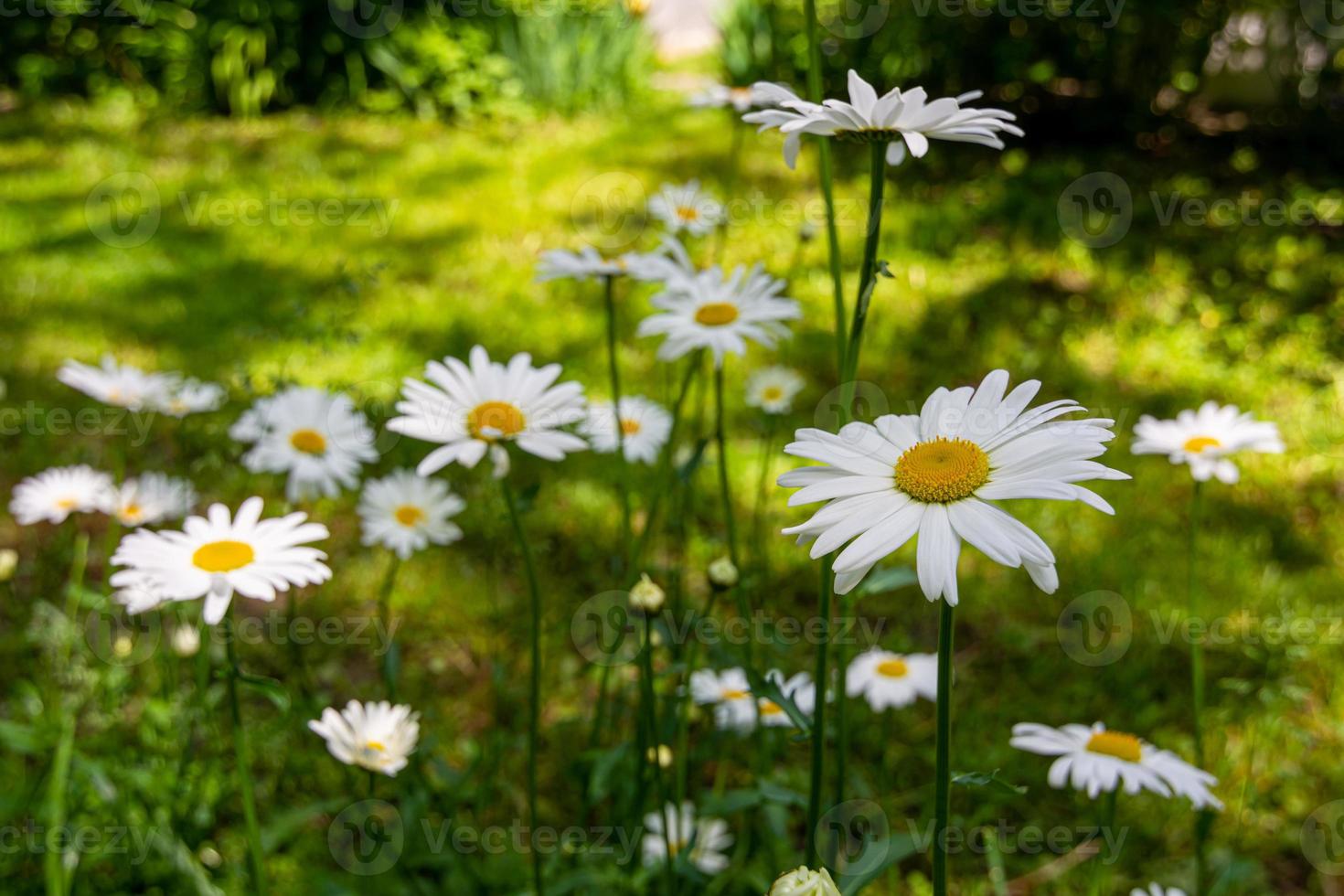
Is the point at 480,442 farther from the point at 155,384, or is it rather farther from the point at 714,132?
the point at 714,132

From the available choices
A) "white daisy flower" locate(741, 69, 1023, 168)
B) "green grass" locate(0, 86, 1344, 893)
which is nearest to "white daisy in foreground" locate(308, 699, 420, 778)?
"green grass" locate(0, 86, 1344, 893)

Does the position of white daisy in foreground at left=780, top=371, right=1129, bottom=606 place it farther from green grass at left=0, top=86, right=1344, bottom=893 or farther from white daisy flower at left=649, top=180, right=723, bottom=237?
white daisy flower at left=649, top=180, right=723, bottom=237

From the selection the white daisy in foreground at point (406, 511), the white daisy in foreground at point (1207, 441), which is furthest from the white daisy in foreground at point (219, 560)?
the white daisy in foreground at point (1207, 441)

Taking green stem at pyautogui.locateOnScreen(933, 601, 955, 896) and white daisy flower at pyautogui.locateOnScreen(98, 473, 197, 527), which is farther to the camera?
white daisy flower at pyautogui.locateOnScreen(98, 473, 197, 527)

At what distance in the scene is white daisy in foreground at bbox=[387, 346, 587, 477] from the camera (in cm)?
126

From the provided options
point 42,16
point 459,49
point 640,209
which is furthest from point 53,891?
point 42,16

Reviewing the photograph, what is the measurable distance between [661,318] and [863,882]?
84 cm

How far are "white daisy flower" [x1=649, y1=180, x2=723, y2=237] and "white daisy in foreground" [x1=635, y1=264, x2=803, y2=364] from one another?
269 millimetres

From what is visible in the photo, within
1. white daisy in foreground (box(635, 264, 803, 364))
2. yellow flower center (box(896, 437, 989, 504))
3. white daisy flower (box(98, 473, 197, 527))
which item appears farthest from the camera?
white daisy flower (box(98, 473, 197, 527))

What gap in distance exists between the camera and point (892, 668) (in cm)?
181

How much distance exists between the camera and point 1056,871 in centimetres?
193

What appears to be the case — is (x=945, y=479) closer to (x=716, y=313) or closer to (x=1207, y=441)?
(x=716, y=313)

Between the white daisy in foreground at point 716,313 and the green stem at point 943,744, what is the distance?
0.73m

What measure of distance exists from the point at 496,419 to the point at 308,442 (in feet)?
1.69
